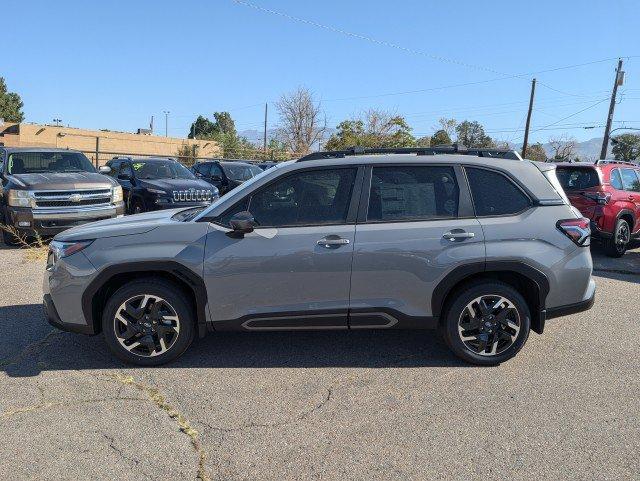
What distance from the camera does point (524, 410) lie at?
3555 millimetres

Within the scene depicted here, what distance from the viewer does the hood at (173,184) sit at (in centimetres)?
1114

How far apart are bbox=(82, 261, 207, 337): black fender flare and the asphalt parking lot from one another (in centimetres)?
46

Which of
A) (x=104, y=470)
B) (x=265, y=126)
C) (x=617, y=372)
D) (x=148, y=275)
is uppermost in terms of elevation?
(x=265, y=126)

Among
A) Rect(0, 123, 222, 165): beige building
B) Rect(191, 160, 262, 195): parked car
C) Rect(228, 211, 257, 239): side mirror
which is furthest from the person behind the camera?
Rect(0, 123, 222, 165): beige building

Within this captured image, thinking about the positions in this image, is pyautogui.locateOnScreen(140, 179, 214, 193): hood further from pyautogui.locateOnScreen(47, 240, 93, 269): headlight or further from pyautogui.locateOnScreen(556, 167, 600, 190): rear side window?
pyautogui.locateOnScreen(556, 167, 600, 190): rear side window

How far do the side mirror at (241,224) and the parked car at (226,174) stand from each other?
11.8 meters

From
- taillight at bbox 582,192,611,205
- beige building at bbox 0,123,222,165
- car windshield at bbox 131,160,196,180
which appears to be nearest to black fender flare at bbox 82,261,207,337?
taillight at bbox 582,192,611,205

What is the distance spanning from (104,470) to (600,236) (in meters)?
8.95

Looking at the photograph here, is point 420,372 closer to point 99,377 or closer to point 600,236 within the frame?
point 99,377

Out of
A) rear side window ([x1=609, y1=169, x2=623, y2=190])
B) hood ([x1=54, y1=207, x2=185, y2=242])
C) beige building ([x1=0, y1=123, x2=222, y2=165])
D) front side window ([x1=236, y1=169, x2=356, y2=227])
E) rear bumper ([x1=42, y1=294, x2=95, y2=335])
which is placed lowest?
rear bumper ([x1=42, y1=294, x2=95, y2=335])

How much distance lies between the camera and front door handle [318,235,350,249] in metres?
4.03

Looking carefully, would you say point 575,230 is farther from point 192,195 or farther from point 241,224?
point 192,195

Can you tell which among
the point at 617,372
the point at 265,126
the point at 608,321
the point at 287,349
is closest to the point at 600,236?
the point at 608,321

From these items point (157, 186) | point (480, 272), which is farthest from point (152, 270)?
point (157, 186)
